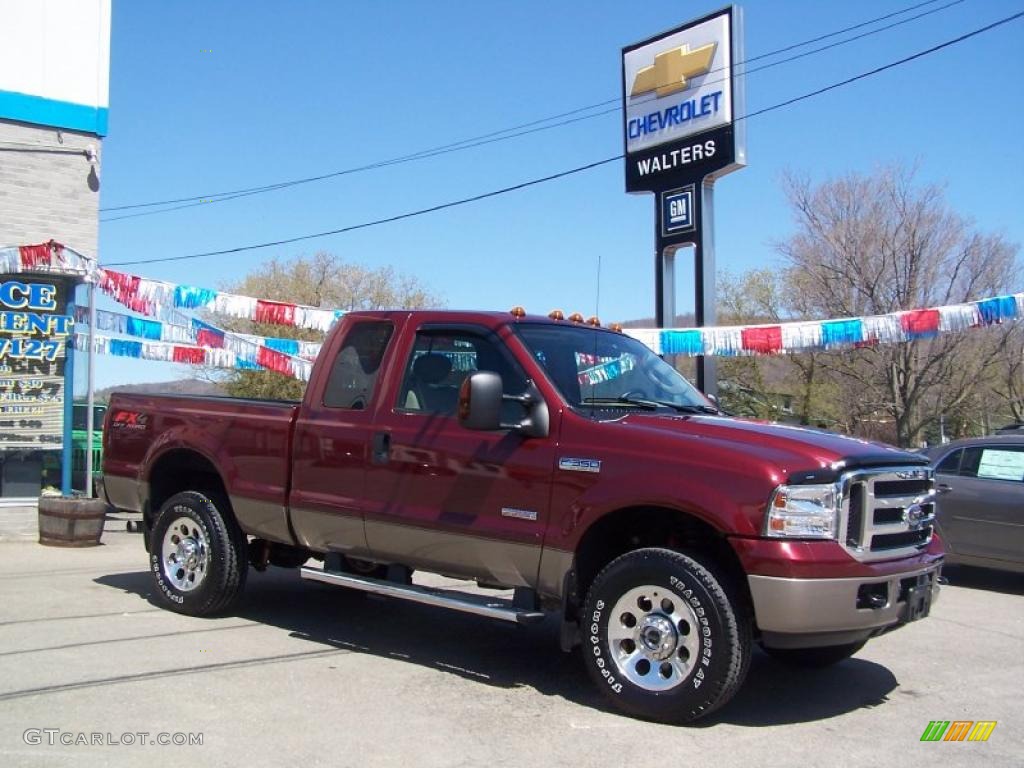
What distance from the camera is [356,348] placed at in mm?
6715

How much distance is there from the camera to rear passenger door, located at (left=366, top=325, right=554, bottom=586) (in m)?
5.55

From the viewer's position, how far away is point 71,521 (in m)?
11.1

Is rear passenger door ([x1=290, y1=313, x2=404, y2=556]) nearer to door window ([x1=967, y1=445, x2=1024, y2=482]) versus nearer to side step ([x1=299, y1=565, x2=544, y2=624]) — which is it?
side step ([x1=299, y1=565, x2=544, y2=624])

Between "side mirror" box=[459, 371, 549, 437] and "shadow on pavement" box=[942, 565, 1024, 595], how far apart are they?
21.8ft

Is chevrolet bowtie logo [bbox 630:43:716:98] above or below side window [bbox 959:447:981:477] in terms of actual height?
above

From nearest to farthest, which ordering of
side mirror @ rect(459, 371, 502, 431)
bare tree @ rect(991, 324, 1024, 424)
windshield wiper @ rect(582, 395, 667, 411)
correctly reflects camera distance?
side mirror @ rect(459, 371, 502, 431) < windshield wiper @ rect(582, 395, 667, 411) < bare tree @ rect(991, 324, 1024, 424)

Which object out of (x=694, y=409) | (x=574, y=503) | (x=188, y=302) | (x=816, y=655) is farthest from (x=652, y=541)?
(x=188, y=302)

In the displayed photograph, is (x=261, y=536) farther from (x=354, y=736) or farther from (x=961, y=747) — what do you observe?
(x=961, y=747)

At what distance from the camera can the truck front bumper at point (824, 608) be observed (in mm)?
4695

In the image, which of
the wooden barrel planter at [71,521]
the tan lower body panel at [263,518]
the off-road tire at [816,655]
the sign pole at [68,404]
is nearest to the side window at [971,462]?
the off-road tire at [816,655]

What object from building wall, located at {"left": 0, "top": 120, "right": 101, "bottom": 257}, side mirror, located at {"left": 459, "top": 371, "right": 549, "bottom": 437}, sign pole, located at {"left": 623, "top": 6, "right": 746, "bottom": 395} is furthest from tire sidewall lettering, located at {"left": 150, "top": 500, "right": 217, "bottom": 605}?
sign pole, located at {"left": 623, "top": 6, "right": 746, "bottom": 395}

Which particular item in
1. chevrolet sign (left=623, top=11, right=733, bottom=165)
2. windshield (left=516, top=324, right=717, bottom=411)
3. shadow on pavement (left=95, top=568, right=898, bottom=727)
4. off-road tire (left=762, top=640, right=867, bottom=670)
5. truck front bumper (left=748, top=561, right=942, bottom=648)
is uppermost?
chevrolet sign (left=623, top=11, right=733, bottom=165)

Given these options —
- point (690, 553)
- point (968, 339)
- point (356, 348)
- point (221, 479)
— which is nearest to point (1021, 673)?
point (690, 553)

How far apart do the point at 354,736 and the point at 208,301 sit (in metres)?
9.42
